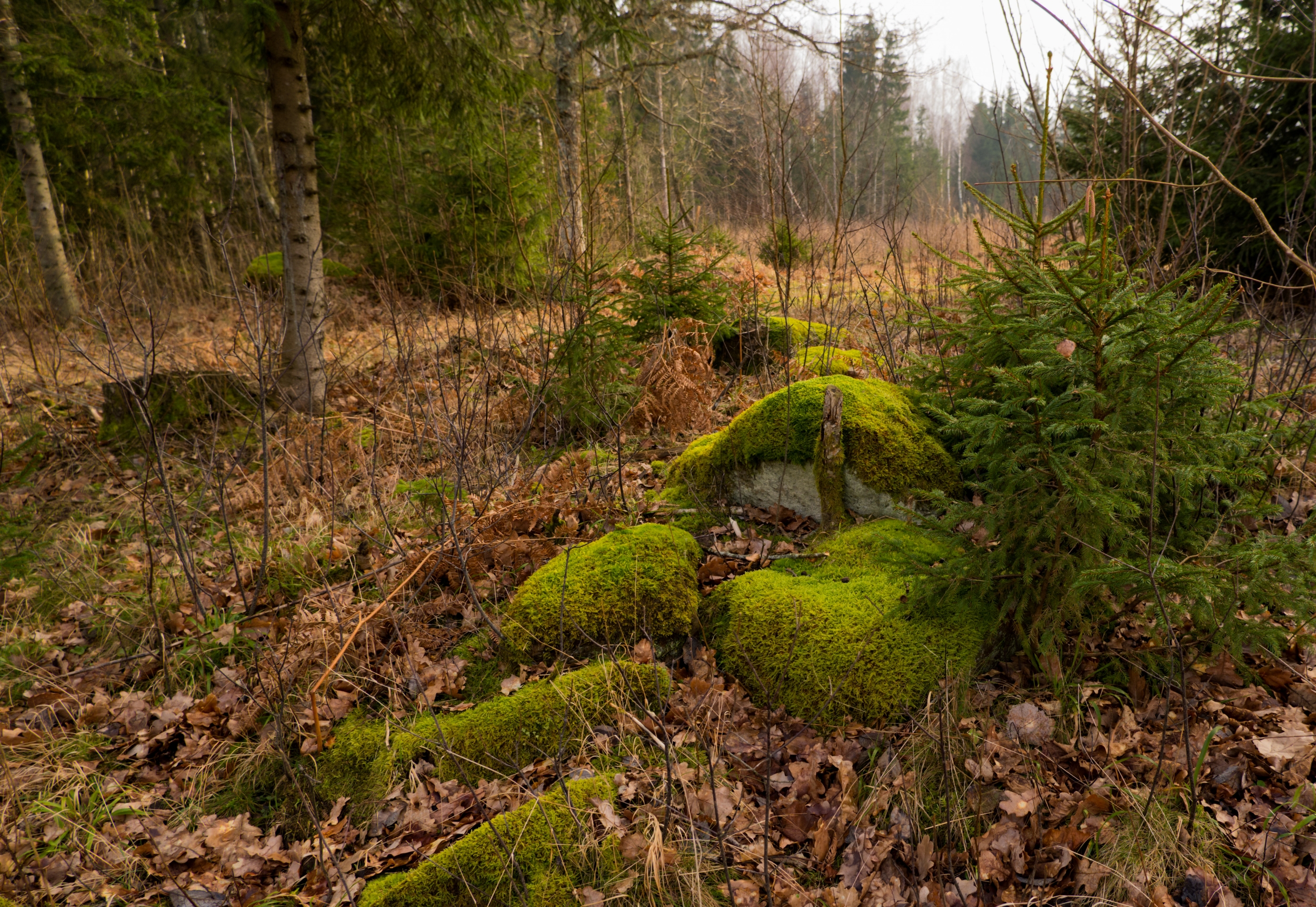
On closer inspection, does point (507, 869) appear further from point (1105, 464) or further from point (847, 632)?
point (1105, 464)

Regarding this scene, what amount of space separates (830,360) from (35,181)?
34.8 feet

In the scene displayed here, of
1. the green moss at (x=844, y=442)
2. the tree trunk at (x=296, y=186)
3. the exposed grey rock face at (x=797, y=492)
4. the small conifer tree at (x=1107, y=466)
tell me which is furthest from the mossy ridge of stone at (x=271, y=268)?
the small conifer tree at (x=1107, y=466)

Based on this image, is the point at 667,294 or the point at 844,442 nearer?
the point at 844,442

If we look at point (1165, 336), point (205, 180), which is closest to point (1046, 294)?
point (1165, 336)

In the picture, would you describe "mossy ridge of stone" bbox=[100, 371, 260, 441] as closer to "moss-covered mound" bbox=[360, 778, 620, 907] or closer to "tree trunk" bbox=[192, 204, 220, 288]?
"tree trunk" bbox=[192, 204, 220, 288]

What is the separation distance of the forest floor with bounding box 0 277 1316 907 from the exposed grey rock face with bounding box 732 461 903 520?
13 cm

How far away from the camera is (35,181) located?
893 cm

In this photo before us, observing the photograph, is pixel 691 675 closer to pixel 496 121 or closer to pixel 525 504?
pixel 525 504

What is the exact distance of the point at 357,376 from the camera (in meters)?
6.97

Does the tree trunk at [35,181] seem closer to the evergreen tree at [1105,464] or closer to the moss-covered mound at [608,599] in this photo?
the moss-covered mound at [608,599]

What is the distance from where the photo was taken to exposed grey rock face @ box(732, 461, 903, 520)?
351cm

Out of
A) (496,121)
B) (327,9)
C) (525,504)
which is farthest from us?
(496,121)

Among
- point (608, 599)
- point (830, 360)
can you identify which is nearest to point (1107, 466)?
point (608, 599)

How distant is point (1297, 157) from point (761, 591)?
7.56 meters
